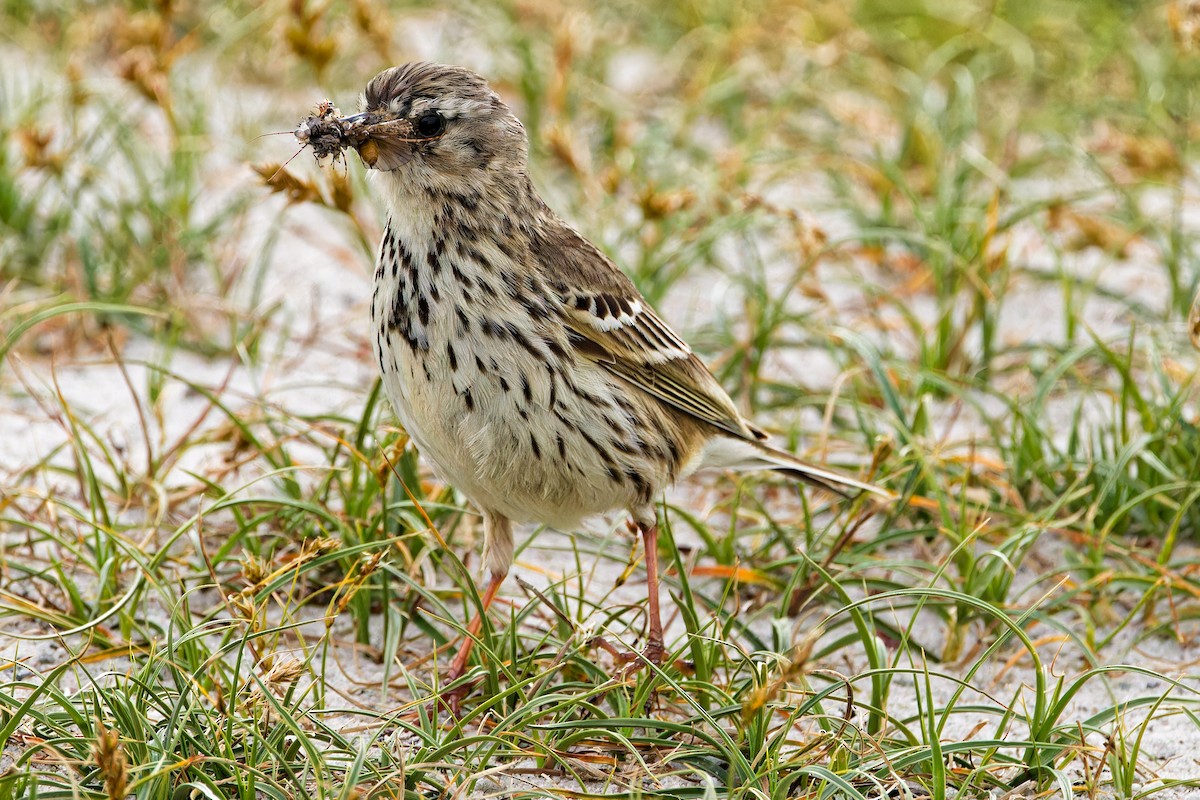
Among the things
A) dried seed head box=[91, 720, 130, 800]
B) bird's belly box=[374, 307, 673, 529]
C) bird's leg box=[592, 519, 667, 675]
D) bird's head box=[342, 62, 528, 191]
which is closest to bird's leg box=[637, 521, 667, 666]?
bird's leg box=[592, 519, 667, 675]

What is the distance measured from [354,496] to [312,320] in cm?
189

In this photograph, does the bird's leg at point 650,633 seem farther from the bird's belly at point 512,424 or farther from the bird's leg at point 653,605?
the bird's belly at point 512,424

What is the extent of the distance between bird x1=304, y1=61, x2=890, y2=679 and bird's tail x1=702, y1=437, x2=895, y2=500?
434 millimetres

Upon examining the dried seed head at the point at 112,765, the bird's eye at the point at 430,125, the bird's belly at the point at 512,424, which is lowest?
the dried seed head at the point at 112,765

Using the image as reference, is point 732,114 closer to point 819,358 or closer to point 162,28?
point 819,358

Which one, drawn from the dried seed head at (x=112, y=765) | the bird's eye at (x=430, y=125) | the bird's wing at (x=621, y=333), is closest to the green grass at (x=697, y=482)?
the dried seed head at (x=112, y=765)

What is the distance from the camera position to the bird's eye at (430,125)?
384 centimetres

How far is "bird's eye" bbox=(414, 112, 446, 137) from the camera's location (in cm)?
384

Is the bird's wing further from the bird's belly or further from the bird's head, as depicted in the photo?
the bird's head

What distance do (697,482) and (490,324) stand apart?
1835 millimetres

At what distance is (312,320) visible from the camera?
6.18 m

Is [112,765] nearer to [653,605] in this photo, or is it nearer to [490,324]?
[490,324]

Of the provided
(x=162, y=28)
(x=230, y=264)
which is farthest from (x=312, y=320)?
(x=162, y=28)

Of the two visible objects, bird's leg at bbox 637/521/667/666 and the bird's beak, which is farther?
bird's leg at bbox 637/521/667/666
